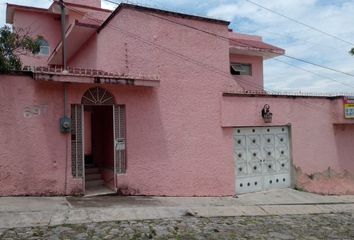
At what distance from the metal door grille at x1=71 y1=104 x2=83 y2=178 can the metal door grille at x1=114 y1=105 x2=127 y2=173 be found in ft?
A: 2.98

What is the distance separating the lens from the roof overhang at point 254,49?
1656 cm

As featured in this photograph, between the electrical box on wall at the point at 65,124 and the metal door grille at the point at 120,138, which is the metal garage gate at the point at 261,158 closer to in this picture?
the metal door grille at the point at 120,138

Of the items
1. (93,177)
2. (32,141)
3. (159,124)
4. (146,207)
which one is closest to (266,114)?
(159,124)

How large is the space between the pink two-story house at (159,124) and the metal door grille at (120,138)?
0.09ft

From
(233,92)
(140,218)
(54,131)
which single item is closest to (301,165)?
(233,92)

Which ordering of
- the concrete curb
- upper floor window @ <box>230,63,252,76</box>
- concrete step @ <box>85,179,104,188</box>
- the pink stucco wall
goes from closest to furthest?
the concrete curb < the pink stucco wall < concrete step @ <box>85,179,104,188</box> < upper floor window @ <box>230,63,252,76</box>

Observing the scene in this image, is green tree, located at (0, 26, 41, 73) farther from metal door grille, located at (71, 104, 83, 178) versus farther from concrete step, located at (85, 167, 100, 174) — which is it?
concrete step, located at (85, 167, 100, 174)

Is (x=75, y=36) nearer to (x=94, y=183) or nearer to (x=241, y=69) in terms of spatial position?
(x=94, y=183)

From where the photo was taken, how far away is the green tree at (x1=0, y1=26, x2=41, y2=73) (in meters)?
9.07

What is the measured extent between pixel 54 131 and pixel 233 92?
17.7ft

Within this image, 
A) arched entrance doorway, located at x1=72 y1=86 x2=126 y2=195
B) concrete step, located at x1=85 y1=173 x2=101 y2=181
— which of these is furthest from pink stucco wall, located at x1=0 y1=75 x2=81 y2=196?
concrete step, located at x1=85 y1=173 x2=101 y2=181

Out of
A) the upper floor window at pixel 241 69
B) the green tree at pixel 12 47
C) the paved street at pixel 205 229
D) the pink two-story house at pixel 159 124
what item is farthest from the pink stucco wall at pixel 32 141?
the upper floor window at pixel 241 69

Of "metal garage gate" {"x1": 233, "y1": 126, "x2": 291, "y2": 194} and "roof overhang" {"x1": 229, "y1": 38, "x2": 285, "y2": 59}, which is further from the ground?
"roof overhang" {"x1": 229, "y1": 38, "x2": 285, "y2": 59}

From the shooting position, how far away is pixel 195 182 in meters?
Result: 11.0
